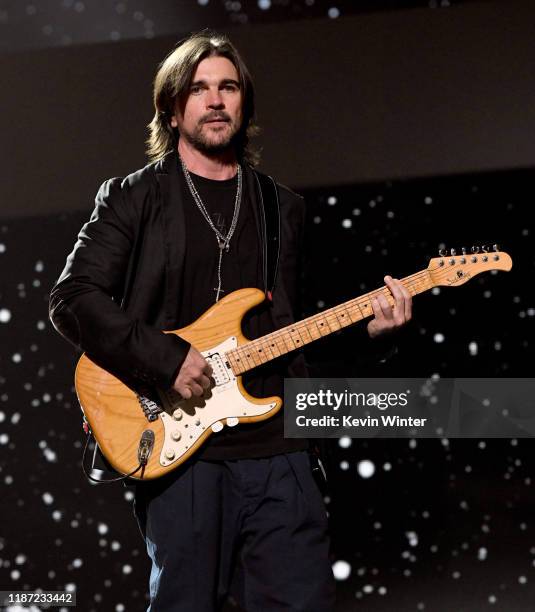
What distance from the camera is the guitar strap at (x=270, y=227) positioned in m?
2.03

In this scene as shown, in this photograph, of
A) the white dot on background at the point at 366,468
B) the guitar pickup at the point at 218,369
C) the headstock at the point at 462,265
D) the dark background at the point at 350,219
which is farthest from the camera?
the white dot on background at the point at 366,468

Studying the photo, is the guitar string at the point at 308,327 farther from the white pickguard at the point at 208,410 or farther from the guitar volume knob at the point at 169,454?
the guitar volume knob at the point at 169,454

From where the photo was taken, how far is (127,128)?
2.79 metres

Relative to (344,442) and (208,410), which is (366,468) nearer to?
(344,442)

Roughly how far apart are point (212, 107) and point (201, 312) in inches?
20.5

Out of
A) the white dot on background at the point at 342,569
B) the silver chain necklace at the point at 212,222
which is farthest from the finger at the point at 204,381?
the white dot on background at the point at 342,569

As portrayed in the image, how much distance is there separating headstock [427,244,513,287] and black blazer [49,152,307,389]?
364 millimetres

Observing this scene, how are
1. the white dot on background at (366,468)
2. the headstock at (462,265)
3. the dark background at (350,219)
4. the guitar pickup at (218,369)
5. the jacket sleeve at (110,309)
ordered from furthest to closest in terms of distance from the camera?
the white dot on background at (366,468)
the dark background at (350,219)
the headstock at (462,265)
the guitar pickup at (218,369)
the jacket sleeve at (110,309)

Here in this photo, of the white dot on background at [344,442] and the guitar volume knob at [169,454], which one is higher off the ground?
the white dot on background at [344,442]

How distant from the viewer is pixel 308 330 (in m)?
2.02

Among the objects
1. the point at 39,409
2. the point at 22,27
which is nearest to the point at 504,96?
the point at 22,27

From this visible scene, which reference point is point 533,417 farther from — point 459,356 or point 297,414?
point 297,414

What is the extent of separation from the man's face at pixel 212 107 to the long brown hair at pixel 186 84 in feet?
0.07

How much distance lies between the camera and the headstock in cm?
204
